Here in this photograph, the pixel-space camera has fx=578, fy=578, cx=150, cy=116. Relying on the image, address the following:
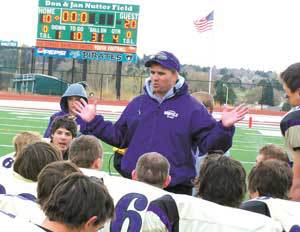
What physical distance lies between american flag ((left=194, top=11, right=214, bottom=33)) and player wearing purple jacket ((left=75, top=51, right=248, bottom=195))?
22.1 m

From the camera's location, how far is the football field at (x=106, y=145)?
501 inches

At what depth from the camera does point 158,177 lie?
352cm

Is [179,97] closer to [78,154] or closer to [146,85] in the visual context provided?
[146,85]

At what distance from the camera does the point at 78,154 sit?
400 cm

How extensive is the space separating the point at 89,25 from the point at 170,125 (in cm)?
2381

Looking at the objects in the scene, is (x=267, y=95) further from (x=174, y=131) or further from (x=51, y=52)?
(x=174, y=131)

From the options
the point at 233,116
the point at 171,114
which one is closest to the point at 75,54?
the point at 171,114

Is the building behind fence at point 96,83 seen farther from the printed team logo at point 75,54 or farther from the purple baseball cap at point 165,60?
the purple baseball cap at point 165,60

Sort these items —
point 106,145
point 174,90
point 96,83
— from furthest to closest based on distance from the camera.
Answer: point 96,83
point 106,145
point 174,90

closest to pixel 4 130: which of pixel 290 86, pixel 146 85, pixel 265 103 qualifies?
pixel 146 85

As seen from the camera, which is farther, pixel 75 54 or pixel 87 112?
pixel 75 54

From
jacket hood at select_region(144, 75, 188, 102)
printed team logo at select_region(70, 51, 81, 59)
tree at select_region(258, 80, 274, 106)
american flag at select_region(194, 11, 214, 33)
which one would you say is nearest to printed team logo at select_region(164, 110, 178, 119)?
jacket hood at select_region(144, 75, 188, 102)

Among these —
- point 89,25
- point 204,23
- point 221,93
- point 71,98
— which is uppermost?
point 204,23

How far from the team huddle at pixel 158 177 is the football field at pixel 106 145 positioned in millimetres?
6037
